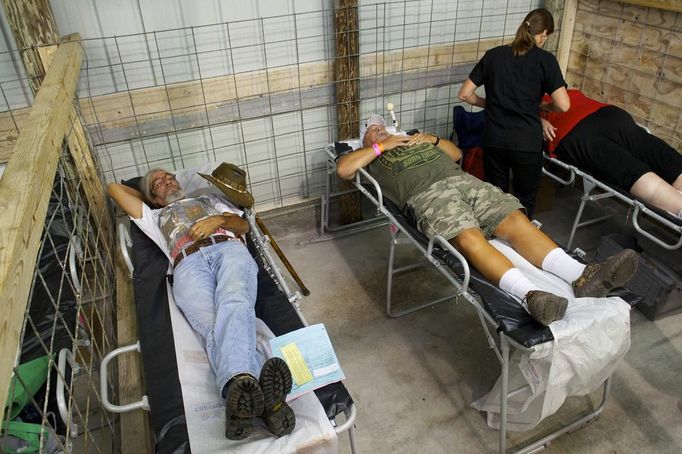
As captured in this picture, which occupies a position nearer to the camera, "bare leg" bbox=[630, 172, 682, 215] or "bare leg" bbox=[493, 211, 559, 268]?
"bare leg" bbox=[493, 211, 559, 268]

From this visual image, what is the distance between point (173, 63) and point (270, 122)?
674 millimetres

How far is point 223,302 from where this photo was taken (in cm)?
195

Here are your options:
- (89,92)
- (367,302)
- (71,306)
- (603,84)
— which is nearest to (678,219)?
(603,84)

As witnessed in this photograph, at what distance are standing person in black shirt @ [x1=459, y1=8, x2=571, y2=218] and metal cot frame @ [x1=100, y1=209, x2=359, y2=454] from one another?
4.63 feet

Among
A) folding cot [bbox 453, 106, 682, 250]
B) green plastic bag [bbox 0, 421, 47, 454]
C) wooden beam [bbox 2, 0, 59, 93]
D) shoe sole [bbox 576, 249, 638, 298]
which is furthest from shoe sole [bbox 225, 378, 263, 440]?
folding cot [bbox 453, 106, 682, 250]

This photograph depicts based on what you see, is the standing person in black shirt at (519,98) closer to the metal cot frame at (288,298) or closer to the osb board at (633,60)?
the osb board at (633,60)

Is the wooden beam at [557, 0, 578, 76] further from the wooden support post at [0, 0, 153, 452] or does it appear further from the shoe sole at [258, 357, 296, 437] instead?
the shoe sole at [258, 357, 296, 437]

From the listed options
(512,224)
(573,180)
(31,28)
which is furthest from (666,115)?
(31,28)

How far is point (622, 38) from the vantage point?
330cm

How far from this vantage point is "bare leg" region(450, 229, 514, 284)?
6.90 ft

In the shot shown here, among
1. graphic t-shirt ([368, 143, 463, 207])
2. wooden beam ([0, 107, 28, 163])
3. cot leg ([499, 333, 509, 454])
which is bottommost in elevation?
cot leg ([499, 333, 509, 454])

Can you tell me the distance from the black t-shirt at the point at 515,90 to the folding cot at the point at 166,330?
1.44m

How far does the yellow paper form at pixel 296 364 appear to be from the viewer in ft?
5.56

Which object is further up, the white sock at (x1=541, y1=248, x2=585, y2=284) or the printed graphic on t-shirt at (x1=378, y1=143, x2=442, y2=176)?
the printed graphic on t-shirt at (x1=378, y1=143, x2=442, y2=176)
